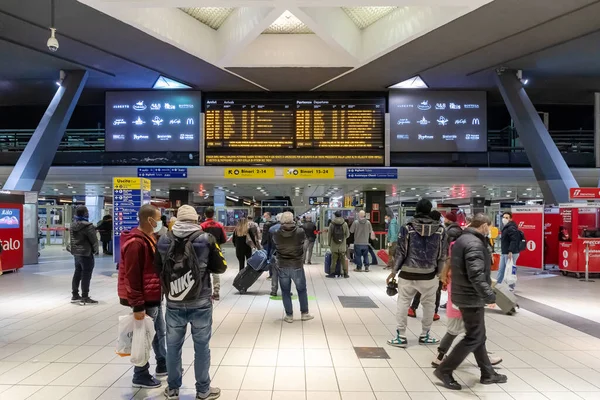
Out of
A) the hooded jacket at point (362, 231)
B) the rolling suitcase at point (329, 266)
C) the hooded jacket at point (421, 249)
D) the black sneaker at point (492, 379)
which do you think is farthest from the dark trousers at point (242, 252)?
the black sneaker at point (492, 379)

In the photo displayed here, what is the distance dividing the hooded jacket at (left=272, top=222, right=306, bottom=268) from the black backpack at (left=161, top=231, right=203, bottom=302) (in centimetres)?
275

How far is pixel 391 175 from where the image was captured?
42.4 feet

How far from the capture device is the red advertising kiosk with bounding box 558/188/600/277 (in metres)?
10.4

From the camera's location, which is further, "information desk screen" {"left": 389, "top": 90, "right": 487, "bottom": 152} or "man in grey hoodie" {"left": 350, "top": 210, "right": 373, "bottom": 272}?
"information desk screen" {"left": 389, "top": 90, "right": 487, "bottom": 152}

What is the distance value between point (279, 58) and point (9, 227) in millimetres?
8405

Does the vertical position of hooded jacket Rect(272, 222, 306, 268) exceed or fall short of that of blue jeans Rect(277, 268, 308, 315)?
it exceeds it

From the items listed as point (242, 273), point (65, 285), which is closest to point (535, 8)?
point (242, 273)

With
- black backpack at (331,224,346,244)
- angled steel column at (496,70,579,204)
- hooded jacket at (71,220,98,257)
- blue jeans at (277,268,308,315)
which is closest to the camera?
blue jeans at (277,268,308,315)

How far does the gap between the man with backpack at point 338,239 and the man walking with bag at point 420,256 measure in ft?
18.0

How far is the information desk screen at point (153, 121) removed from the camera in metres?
13.1

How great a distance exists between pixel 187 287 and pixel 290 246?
2.84m

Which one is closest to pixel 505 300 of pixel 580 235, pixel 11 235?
pixel 580 235

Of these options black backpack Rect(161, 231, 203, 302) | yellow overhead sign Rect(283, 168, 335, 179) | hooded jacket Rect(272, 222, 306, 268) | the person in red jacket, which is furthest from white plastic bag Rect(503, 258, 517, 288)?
black backpack Rect(161, 231, 203, 302)

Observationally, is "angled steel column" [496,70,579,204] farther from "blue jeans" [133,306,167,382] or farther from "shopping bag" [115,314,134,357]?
"shopping bag" [115,314,134,357]
